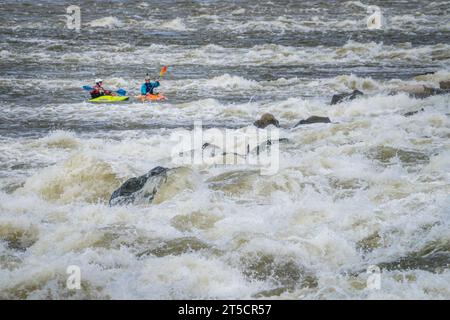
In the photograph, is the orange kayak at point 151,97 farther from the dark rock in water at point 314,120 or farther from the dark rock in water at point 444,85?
the dark rock in water at point 444,85

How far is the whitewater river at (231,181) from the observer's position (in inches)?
341

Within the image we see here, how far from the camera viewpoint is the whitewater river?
8672 mm

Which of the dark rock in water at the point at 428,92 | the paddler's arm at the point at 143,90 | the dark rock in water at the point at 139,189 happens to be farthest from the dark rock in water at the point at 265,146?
the paddler's arm at the point at 143,90

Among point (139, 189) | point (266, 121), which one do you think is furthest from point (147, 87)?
point (139, 189)

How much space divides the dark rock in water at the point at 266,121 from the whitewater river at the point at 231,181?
0.66ft

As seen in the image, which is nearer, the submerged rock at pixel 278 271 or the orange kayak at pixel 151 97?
the submerged rock at pixel 278 271

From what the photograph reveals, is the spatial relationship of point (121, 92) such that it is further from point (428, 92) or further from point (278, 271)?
point (278, 271)

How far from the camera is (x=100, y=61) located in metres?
25.3

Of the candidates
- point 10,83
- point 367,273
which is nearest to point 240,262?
point 367,273

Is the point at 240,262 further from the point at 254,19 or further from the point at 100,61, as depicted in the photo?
the point at 254,19

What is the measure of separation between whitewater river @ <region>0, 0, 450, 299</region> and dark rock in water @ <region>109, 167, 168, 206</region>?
0.22 m

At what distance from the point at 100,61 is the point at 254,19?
38.2 feet

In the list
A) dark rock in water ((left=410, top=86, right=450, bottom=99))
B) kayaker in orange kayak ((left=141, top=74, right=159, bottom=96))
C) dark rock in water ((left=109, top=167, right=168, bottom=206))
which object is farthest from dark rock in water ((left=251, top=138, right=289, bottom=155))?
kayaker in orange kayak ((left=141, top=74, right=159, bottom=96))

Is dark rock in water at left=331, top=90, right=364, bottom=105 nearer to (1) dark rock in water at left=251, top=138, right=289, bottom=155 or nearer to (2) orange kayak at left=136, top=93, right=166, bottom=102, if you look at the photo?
(1) dark rock in water at left=251, top=138, right=289, bottom=155
